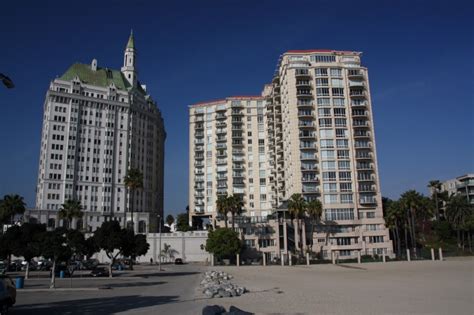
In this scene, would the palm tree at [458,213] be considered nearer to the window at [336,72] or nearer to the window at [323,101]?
the window at [323,101]

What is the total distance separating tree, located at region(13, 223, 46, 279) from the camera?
122 feet

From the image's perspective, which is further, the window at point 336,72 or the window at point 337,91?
the window at point 336,72

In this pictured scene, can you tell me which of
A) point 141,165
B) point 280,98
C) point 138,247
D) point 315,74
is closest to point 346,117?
point 315,74

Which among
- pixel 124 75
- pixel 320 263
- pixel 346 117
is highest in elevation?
pixel 124 75

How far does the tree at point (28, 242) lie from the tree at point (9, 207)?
157ft

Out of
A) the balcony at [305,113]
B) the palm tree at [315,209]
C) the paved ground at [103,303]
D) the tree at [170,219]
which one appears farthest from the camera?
the tree at [170,219]

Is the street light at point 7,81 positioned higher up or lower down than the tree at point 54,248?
higher up

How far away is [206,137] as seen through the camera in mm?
119750

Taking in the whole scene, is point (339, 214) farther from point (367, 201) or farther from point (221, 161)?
point (221, 161)

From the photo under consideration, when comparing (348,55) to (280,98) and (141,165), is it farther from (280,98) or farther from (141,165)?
(141,165)

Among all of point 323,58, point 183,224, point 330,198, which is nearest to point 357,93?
point 323,58

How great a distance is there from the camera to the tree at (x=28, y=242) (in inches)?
1469

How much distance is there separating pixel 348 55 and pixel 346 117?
56.6 ft

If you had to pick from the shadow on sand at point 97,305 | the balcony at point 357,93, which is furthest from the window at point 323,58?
the shadow on sand at point 97,305
